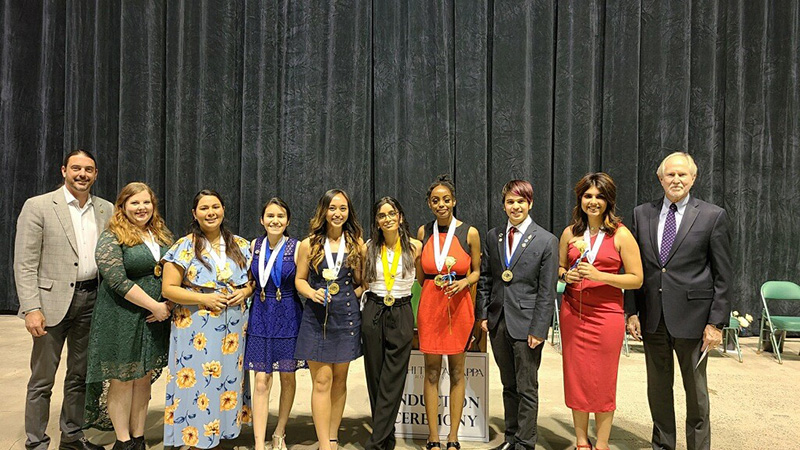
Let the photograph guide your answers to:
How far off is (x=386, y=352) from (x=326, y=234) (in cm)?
76

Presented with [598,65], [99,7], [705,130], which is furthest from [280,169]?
[705,130]

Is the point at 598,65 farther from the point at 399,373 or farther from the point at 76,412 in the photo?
the point at 76,412

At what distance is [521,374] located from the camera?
308 cm

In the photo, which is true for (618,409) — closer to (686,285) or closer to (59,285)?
(686,285)

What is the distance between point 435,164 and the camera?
713 cm

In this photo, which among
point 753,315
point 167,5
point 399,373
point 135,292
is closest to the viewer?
point 135,292

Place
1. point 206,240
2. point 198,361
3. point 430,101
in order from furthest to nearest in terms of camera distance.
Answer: point 430,101 < point 206,240 < point 198,361

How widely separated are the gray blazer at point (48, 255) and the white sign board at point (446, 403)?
81.6 inches

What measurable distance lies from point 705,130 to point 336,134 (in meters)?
4.74

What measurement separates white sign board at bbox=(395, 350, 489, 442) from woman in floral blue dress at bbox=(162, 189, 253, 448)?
43.1 inches

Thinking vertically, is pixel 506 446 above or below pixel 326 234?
below

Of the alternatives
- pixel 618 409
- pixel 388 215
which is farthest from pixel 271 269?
pixel 618 409

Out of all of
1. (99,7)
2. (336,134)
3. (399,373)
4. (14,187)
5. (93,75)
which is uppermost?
(99,7)

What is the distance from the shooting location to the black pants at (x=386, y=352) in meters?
3.11
